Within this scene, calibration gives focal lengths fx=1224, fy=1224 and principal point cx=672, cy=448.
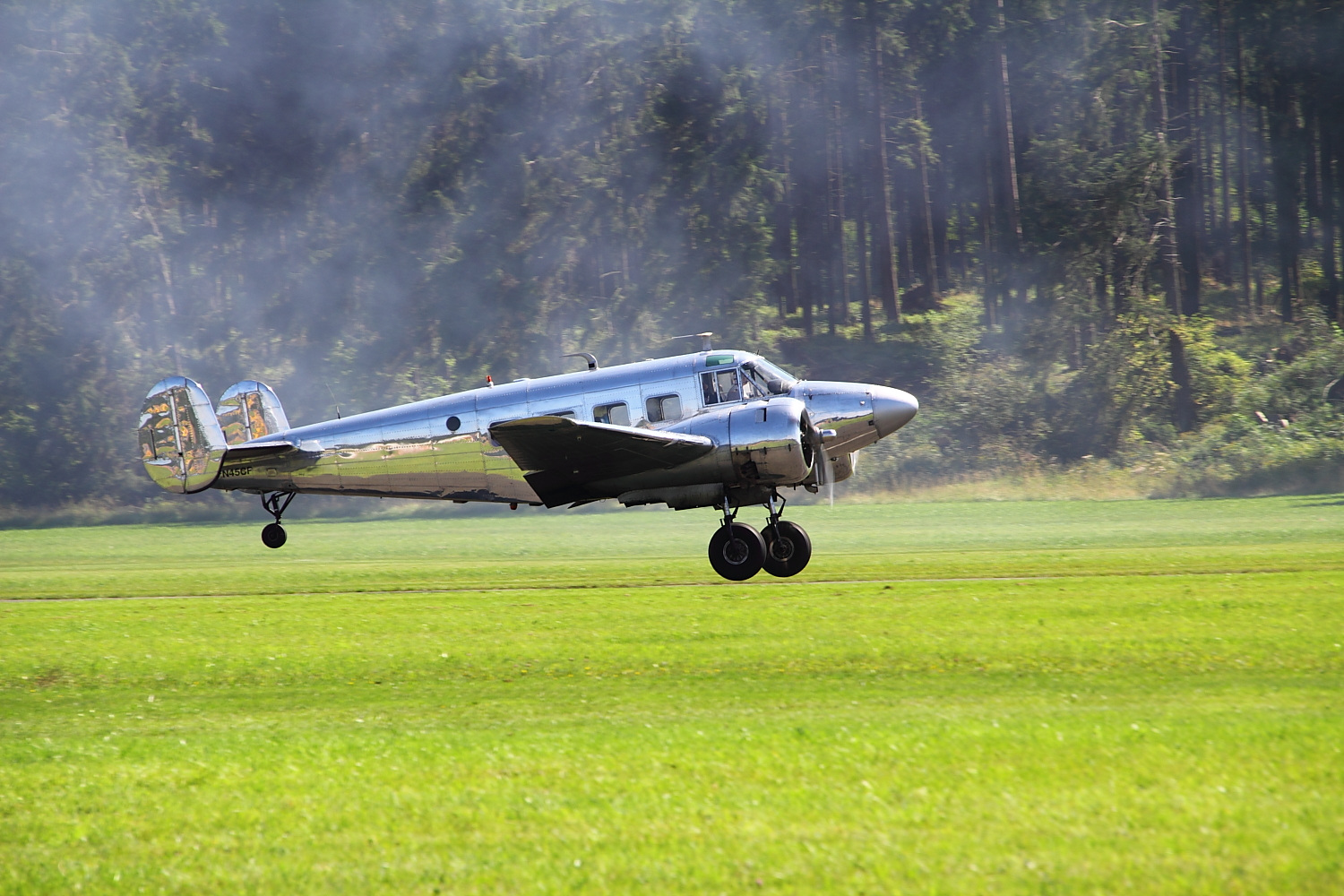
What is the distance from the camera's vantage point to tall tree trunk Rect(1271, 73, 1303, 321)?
197 feet

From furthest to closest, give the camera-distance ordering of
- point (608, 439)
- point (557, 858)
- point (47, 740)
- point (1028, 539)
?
point (1028, 539)
point (608, 439)
point (47, 740)
point (557, 858)

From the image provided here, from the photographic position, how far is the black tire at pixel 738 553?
63.3ft

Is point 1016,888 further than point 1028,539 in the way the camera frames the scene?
No

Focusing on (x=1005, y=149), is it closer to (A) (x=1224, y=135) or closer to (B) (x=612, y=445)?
(A) (x=1224, y=135)

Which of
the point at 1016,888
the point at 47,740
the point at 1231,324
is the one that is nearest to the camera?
the point at 1016,888

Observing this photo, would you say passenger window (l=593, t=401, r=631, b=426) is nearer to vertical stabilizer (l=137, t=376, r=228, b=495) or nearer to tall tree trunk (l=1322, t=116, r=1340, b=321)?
vertical stabilizer (l=137, t=376, r=228, b=495)

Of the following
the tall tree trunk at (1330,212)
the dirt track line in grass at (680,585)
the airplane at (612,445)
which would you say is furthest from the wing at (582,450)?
the tall tree trunk at (1330,212)

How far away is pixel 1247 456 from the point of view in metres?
46.2

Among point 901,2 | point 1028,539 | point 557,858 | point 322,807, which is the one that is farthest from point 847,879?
point 901,2

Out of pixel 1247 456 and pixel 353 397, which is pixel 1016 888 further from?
pixel 353 397

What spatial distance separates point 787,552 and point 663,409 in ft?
10.3

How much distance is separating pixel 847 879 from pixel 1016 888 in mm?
857

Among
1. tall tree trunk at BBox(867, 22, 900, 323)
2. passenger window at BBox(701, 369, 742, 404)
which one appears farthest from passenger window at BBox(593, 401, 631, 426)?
tall tree trunk at BBox(867, 22, 900, 323)

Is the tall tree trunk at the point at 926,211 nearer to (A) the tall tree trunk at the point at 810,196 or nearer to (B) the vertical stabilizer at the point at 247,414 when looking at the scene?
(A) the tall tree trunk at the point at 810,196
